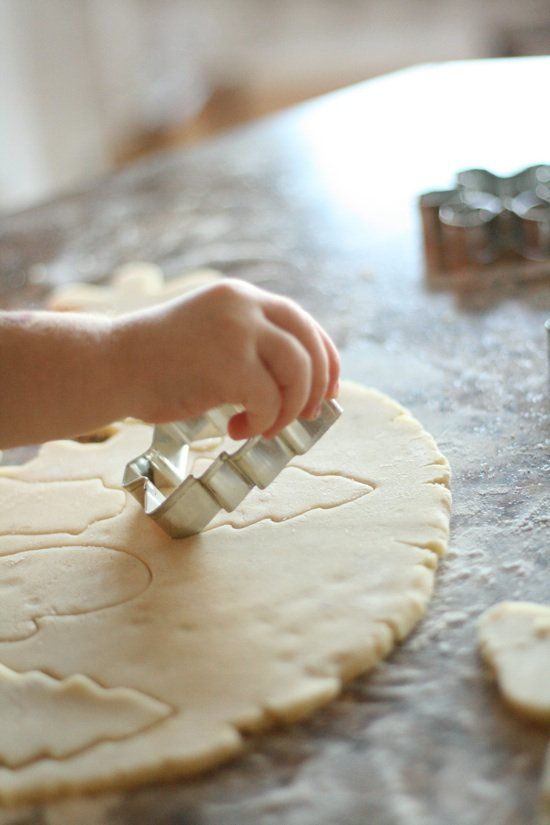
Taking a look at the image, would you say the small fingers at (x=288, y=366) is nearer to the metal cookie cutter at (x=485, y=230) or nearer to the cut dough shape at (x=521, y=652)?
the cut dough shape at (x=521, y=652)

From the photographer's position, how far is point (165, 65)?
158 inches

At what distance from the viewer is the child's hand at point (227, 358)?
67 centimetres

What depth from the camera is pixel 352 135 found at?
1950 mm

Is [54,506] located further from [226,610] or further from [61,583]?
[226,610]

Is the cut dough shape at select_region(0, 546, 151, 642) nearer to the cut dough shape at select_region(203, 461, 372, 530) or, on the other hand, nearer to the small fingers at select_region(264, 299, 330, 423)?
the cut dough shape at select_region(203, 461, 372, 530)

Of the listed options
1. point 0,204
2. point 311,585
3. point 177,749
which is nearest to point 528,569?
point 311,585

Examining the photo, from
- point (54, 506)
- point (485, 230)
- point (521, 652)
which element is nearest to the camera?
point (521, 652)

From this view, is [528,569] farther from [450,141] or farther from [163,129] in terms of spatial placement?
[163,129]

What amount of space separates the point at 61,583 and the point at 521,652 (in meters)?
0.34

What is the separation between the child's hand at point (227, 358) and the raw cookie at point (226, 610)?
11 cm

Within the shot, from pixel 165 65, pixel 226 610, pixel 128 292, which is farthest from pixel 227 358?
pixel 165 65

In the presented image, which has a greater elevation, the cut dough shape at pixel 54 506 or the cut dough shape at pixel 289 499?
the cut dough shape at pixel 289 499

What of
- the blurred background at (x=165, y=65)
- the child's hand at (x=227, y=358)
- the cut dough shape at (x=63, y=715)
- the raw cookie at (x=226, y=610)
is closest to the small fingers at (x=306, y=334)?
the child's hand at (x=227, y=358)

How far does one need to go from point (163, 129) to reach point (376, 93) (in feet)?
5.99
